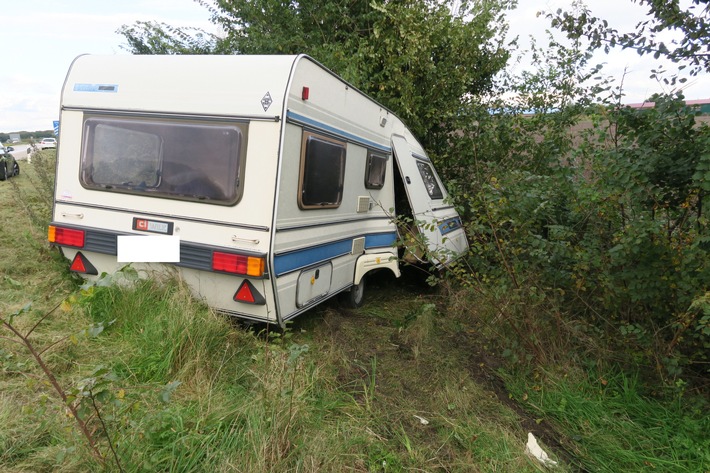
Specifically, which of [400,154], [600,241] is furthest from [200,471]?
[400,154]

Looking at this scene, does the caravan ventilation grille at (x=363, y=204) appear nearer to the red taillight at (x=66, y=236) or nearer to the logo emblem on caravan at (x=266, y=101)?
the logo emblem on caravan at (x=266, y=101)

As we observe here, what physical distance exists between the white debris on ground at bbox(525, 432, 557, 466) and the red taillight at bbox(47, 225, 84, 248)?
3.72 meters

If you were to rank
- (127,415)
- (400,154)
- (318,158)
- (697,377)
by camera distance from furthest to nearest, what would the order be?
(400,154)
(318,158)
(697,377)
(127,415)

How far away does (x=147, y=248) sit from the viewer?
3.84 meters

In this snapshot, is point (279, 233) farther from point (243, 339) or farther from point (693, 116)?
point (693, 116)

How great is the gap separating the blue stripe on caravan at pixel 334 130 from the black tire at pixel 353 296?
1583 millimetres

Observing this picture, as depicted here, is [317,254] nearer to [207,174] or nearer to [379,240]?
[207,174]

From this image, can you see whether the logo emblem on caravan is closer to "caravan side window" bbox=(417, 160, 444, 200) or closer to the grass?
the grass

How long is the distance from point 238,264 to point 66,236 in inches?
65.8

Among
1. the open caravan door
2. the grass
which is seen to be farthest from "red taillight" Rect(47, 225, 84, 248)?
the open caravan door

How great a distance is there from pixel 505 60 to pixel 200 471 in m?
9.46

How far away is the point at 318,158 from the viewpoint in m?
4.16

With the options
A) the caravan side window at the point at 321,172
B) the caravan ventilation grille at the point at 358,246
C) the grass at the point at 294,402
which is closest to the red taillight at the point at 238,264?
the grass at the point at 294,402

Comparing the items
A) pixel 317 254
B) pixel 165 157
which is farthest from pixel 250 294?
pixel 165 157
